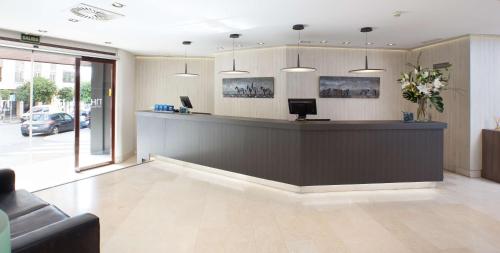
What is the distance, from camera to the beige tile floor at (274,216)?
2.96m

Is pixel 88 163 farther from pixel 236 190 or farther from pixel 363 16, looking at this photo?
pixel 363 16

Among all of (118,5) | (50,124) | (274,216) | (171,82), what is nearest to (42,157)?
(50,124)

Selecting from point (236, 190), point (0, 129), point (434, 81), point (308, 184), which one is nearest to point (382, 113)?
point (434, 81)

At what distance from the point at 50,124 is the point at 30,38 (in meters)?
2.09

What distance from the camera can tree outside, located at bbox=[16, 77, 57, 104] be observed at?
19.9 feet

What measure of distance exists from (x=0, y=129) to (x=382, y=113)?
8433mm

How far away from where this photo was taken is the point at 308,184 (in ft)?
15.0

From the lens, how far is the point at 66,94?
6992 millimetres

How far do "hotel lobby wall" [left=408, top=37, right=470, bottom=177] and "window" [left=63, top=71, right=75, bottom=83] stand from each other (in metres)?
8.34

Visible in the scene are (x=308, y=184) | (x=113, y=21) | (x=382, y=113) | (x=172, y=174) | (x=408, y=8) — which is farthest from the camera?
(x=382, y=113)

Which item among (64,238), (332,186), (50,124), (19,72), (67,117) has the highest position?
(19,72)

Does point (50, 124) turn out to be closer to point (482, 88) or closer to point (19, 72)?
point (19, 72)

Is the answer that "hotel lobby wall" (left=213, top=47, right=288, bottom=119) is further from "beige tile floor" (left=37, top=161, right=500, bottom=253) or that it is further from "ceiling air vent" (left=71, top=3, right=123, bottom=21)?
"ceiling air vent" (left=71, top=3, right=123, bottom=21)

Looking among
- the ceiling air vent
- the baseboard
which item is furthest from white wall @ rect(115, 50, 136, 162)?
the baseboard
